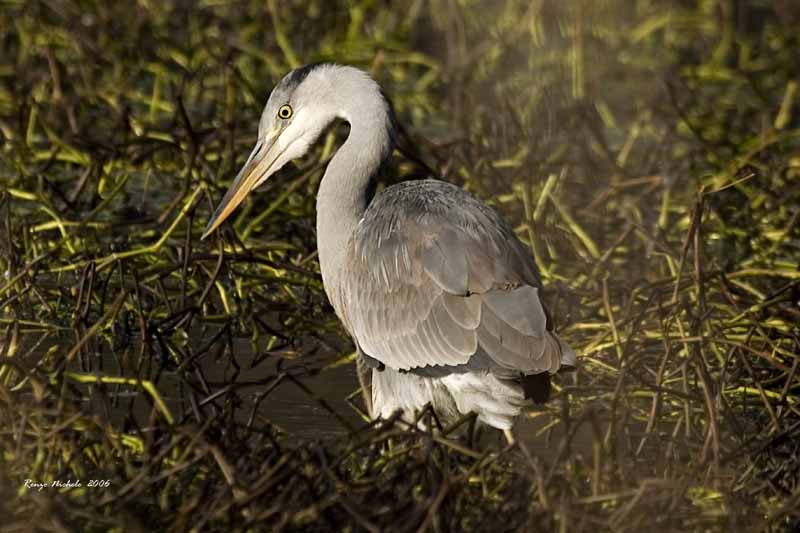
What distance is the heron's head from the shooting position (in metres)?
6.06

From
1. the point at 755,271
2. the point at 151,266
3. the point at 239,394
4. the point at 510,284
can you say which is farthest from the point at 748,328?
the point at 151,266

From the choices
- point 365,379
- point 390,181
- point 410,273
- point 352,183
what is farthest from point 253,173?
point 390,181

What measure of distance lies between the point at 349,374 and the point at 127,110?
218 centimetres

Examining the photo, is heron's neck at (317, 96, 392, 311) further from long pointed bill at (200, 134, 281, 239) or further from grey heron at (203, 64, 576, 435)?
long pointed bill at (200, 134, 281, 239)

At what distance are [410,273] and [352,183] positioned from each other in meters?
0.67

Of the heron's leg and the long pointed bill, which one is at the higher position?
→ the long pointed bill

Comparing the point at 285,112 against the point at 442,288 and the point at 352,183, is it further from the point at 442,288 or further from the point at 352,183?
the point at 442,288

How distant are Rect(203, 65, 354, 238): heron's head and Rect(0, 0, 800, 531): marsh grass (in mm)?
323

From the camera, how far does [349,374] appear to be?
6.34 meters

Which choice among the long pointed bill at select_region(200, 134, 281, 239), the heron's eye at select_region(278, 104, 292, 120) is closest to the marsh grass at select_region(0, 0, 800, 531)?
the long pointed bill at select_region(200, 134, 281, 239)

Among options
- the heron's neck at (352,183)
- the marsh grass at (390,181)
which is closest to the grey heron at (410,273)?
the heron's neck at (352,183)

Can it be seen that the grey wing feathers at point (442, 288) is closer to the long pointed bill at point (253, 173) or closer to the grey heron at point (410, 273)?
the grey heron at point (410, 273)

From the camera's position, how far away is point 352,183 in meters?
5.89

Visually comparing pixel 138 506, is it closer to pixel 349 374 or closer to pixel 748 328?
pixel 349 374
